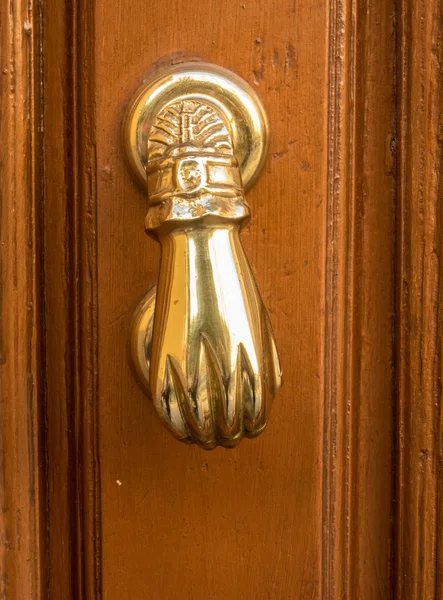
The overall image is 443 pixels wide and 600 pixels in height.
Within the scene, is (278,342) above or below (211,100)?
below

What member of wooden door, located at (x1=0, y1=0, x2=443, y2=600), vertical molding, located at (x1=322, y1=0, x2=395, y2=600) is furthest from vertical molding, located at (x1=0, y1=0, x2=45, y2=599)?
vertical molding, located at (x1=322, y1=0, x2=395, y2=600)

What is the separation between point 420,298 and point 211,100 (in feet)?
0.49

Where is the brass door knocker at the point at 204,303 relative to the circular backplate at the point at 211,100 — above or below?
below

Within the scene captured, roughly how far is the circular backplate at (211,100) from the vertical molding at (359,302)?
0.04m

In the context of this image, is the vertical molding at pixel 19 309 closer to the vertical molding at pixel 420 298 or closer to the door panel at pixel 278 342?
the door panel at pixel 278 342

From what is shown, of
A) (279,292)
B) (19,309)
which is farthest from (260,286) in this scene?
(19,309)

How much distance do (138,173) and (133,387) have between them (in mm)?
110

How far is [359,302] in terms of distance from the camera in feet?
1.19

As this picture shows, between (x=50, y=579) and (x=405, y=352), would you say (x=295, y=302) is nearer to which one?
(x=405, y=352)

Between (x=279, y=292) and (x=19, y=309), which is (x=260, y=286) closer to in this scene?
(x=279, y=292)

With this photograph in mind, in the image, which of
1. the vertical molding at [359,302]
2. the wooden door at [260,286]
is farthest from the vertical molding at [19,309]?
the vertical molding at [359,302]

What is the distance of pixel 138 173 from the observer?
0.33 m

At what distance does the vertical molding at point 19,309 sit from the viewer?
332 mm

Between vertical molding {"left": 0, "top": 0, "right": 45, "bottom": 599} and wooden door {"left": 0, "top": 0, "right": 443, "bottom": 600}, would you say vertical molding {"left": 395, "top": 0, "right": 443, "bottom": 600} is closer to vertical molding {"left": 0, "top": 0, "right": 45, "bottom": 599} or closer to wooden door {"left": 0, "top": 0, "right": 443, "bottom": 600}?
wooden door {"left": 0, "top": 0, "right": 443, "bottom": 600}
